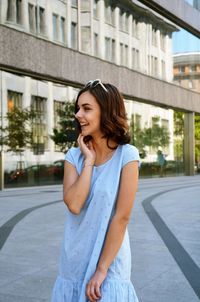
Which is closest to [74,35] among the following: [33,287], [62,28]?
[62,28]

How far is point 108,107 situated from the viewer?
2193mm

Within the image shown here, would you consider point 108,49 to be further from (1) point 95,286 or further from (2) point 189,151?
(1) point 95,286

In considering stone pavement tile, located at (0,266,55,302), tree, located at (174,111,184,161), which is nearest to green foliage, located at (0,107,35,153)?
stone pavement tile, located at (0,266,55,302)

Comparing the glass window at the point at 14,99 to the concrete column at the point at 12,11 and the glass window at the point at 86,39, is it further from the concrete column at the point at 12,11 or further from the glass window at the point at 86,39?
the glass window at the point at 86,39

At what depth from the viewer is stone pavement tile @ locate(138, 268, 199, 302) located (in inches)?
191

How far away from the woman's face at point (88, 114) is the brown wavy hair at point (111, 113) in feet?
0.05

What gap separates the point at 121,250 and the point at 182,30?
3406cm

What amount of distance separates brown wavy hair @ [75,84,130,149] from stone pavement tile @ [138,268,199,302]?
2.93 m

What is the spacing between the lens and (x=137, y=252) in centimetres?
703

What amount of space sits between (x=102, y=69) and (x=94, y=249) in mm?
24173

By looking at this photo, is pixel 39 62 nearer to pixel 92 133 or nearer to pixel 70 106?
pixel 70 106

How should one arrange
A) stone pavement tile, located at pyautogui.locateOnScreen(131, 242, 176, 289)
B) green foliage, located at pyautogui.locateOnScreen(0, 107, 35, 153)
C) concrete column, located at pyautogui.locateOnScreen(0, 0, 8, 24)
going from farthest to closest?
green foliage, located at pyautogui.locateOnScreen(0, 107, 35, 153), concrete column, located at pyautogui.locateOnScreen(0, 0, 8, 24), stone pavement tile, located at pyautogui.locateOnScreen(131, 242, 176, 289)

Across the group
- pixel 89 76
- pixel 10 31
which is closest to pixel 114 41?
pixel 89 76

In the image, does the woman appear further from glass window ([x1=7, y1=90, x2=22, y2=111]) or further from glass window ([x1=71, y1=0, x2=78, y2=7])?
glass window ([x1=71, y1=0, x2=78, y2=7])
